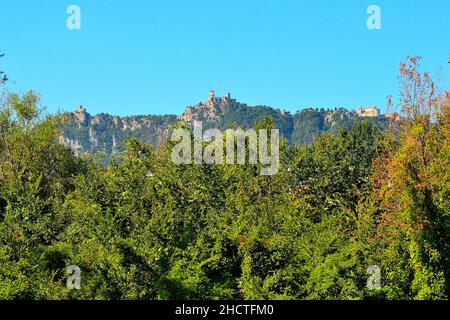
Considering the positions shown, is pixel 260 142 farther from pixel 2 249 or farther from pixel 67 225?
pixel 2 249

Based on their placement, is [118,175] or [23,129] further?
[23,129]

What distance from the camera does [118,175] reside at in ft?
83.1

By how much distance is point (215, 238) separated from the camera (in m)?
22.8

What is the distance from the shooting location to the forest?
19875 millimetres

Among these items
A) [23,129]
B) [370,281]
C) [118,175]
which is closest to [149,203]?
[118,175]

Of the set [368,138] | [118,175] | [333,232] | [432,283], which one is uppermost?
[368,138]

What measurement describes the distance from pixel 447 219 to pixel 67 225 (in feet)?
52.4

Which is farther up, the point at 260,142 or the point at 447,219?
the point at 260,142

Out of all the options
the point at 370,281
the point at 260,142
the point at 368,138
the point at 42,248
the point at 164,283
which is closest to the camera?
the point at 164,283

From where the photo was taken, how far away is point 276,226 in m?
25.1

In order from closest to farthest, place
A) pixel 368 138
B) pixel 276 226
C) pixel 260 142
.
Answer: pixel 276 226
pixel 260 142
pixel 368 138

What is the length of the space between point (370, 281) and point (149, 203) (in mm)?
8898

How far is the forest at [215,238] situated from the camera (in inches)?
782

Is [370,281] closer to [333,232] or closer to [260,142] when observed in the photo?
[333,232]
